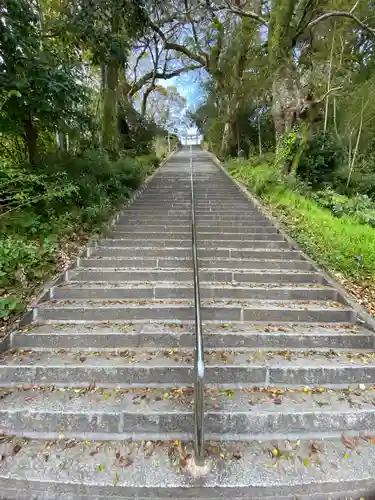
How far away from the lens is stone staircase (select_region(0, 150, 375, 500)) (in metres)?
1.77

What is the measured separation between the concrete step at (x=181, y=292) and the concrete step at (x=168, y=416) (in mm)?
1186

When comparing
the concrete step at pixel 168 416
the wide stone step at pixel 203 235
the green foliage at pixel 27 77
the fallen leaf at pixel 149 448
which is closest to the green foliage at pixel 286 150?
the wide stone step at pixel 203 235

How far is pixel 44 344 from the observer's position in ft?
8.70

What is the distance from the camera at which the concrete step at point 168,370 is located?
235cm

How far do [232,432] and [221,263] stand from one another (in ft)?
7.26

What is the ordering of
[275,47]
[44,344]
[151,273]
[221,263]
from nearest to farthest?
[44,344] < [151,273] < [221,263] < [275,47]

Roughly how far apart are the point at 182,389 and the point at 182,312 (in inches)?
34.2

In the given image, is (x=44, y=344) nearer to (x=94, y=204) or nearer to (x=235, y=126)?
(x=94, y=204)

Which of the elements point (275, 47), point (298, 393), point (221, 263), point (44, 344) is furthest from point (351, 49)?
point (44, 344)

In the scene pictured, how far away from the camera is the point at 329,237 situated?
13.8ft

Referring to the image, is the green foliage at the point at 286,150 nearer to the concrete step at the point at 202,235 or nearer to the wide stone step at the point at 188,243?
the concrete step at the point at 202,235

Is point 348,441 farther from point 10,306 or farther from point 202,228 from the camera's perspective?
point 202,228

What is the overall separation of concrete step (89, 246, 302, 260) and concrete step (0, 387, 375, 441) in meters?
2.19

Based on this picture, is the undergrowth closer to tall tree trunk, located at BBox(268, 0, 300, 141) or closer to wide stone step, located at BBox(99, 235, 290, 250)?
wide stone step, located at BBox(99, 235, 290, 250)
